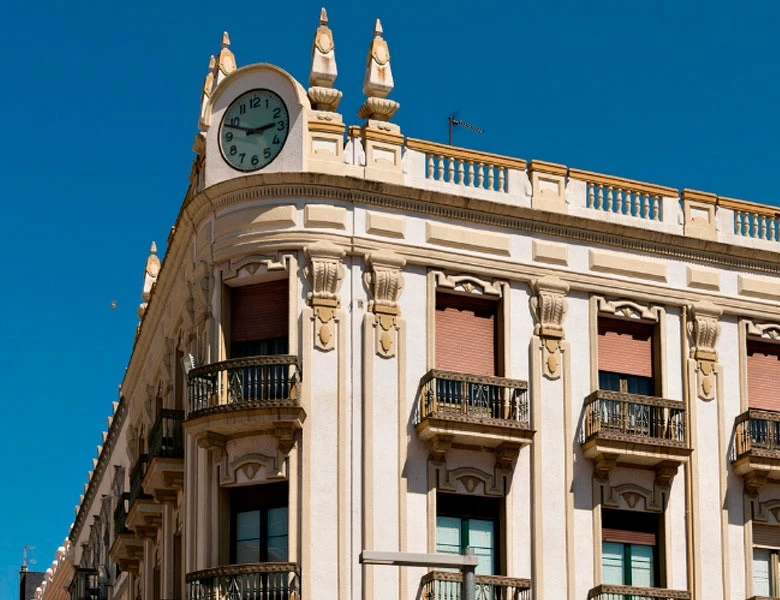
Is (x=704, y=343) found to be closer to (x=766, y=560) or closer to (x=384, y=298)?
(x=766, y=560)

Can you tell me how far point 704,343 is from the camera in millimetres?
41219

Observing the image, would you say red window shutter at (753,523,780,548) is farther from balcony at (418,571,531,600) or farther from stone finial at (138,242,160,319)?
stone finial at (138,242,160,319)

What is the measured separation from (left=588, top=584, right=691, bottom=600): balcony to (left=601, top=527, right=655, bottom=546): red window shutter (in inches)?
47.1

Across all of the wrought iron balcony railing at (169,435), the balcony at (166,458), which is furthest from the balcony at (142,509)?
the wrought iron balcony railing at (169,435)

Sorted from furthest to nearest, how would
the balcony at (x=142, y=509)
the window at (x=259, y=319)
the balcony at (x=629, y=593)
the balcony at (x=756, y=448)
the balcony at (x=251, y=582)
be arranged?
the balcony at (x=142, y=509)
the balcony at (x=756, y=448)
the window at (x=259, y=319)
the balcony at (x=629, y=593)
the balcony at (x=251, y=582)

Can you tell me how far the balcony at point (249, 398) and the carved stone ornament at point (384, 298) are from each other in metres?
1.89

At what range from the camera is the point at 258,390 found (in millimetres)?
37406

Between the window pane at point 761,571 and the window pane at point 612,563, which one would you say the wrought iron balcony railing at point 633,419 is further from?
the window pane at point 761,571

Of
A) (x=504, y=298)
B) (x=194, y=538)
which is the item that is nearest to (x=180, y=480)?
(x=194, y=538)

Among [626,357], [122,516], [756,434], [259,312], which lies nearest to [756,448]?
[756,434]

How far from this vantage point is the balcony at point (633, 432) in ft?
Answer: 128

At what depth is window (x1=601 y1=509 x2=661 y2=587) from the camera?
129 feet

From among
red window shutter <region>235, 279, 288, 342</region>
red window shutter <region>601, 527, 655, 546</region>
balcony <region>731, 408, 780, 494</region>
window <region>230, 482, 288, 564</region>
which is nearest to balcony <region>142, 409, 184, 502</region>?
red window shutter <region>235, 279, 288, 342</region>

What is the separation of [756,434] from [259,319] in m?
10.5
